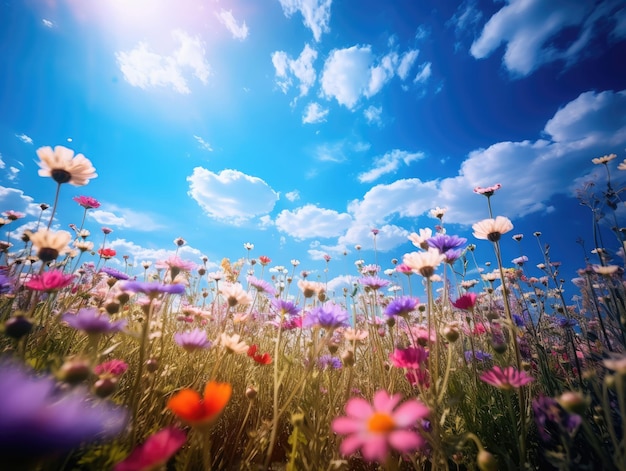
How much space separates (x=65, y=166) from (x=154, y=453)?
160 cm

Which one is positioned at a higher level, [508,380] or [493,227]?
[493,227]

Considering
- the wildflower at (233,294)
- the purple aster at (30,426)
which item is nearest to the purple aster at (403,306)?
the wildflower at (233,294)

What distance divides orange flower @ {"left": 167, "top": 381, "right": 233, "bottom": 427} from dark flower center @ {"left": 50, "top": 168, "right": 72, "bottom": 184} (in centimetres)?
157

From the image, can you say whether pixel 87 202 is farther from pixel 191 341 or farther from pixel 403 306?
pixel 403 306

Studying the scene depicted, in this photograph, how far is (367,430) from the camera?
2.12 feet

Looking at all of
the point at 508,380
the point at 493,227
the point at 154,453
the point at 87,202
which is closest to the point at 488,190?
the point at 493,227

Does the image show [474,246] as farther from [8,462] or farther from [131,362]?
[8,462]

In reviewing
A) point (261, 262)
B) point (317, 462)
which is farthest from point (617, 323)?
point (261, 262)

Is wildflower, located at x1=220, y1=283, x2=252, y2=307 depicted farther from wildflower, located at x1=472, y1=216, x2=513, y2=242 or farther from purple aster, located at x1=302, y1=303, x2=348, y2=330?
wildflower, located at x1=472, y1=216, x2=513, y2=242

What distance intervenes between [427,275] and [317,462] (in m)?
0.94

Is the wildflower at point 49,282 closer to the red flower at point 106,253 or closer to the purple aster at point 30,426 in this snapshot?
the purple aster at point 30,426

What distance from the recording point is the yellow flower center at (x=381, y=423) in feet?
2.01

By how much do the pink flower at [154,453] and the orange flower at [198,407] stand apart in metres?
0.06

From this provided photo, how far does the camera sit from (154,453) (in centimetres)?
58
